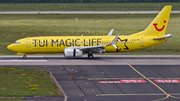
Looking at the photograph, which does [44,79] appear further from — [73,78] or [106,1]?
[106,1]

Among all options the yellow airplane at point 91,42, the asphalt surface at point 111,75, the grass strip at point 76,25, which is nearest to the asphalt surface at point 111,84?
the asphalt surface at point 111,75

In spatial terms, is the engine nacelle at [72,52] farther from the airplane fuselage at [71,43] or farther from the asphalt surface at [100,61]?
the airplane fuselage at [71,43]

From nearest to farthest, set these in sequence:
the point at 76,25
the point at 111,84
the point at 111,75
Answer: the point at 111,84, the point at 111,75, the point at 76,25

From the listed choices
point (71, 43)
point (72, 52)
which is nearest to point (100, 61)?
point (72, 52)

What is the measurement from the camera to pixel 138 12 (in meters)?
97.1

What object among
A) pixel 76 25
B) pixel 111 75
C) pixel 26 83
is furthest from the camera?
pixel 76 25

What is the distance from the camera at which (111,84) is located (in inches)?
1272

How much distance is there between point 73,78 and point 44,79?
143 inches

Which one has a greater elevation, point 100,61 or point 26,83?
point 26,83

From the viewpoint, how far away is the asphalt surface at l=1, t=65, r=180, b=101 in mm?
27391

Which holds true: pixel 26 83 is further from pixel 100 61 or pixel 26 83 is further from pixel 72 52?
pixel 100 61

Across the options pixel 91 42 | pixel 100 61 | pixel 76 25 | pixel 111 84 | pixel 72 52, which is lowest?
pixel 100 61

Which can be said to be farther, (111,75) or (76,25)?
(76,25)

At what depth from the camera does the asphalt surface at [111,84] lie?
2739cm
